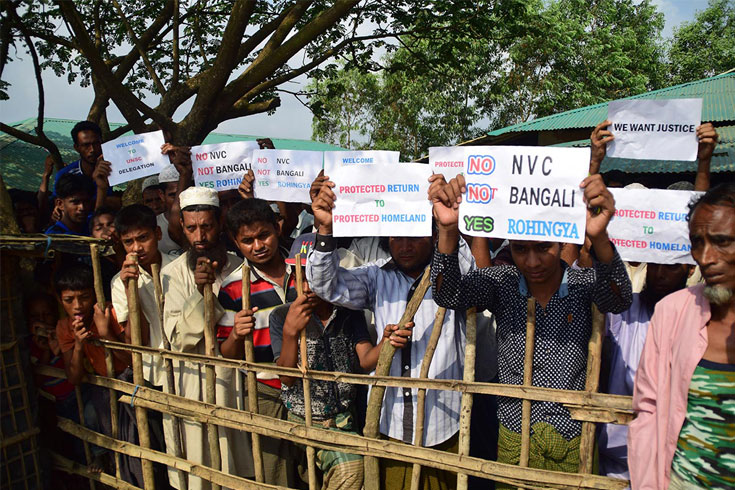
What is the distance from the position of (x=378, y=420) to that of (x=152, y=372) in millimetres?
1594

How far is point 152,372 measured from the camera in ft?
11.9

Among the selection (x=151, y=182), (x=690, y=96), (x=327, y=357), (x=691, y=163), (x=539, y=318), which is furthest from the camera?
(x=690, y=96)

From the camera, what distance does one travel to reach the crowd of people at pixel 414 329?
217cm

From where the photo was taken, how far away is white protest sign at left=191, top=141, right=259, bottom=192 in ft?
13.8

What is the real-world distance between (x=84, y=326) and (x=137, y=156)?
4.75 feet

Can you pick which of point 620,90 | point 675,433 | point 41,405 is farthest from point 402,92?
point 675,433

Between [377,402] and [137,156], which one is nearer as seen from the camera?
[377,402]

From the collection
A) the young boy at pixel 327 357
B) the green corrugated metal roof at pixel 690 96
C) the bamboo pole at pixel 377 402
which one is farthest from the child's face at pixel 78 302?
the green corrugated metal roof at pixel 690 96

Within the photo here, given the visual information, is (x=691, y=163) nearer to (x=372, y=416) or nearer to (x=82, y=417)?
(x=372, y=416)

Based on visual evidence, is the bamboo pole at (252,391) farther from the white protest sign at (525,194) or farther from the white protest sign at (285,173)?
the white protest sign at (525,194)

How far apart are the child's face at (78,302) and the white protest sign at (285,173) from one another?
4.24 ft

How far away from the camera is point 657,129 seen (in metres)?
3.12

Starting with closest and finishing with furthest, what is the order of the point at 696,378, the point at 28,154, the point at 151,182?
the point at 696,378, the point at 151,182, the point at 28,154

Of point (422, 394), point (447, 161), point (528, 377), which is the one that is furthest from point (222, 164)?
point (528, 377)
